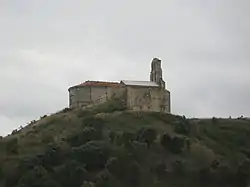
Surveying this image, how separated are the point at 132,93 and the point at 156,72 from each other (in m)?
5.24

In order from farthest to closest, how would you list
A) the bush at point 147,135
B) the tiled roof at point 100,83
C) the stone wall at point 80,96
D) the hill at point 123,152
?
the tiled roof at point 100,83, the stone wall at point 80,96, the bush at point 147,135, the hill at point 123,152

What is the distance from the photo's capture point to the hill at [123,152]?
50250mm

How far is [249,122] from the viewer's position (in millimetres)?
69688

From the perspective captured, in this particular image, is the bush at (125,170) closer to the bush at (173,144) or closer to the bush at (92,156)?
the bush at (92,156)

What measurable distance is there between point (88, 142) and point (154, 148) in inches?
243

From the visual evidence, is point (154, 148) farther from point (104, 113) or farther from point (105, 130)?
point (104, 113)

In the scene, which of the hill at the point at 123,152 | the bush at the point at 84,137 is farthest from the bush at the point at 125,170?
the bush at the point at 84,137

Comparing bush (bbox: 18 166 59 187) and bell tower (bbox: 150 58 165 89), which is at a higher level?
bell tower (bbox: 150 58 165 89)

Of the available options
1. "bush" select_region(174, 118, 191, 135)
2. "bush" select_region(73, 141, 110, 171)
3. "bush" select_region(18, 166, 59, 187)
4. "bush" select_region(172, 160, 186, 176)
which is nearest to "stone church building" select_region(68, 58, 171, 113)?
"bush" select_region(174, 118, 191, 135)

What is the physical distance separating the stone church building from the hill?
716 centimetres

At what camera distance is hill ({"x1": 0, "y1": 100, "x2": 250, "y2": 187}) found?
1978 inches

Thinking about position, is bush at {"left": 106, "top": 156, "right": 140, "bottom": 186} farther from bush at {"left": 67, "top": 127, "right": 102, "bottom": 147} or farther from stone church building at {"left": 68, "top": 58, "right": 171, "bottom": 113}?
stone church building at {"left": 68, "top": 58, "right": 171, "bottom": 113}

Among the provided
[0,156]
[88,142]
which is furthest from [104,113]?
[0,156]

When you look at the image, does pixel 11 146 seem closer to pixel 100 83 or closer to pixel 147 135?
pixel 147 135
